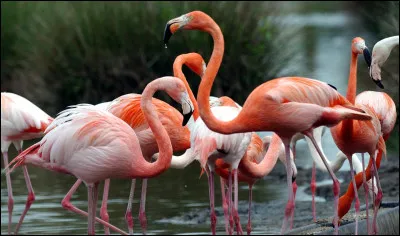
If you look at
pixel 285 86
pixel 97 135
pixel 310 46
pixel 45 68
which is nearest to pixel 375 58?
pixel 285 86

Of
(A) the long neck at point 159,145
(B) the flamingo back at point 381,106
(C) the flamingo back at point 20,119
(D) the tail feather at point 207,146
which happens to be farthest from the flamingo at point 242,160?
(C) the flamingo back at point 20,119

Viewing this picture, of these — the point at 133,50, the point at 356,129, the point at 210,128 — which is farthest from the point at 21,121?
the point at 133,50

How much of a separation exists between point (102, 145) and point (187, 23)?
103cm

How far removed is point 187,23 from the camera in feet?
21.7

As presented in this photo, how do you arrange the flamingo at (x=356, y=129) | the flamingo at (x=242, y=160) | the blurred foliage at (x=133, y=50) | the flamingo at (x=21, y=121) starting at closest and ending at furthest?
the flamingo at (x=356, y=129)
the flamingo at (x=242, y=160)
the flamingo at (x=21, y=121)
the blurred foliage at (x=133, y=50)

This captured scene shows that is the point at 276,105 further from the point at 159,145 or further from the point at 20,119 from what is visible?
the point at 20,119

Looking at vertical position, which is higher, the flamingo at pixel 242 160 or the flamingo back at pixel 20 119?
the flamingo back at pixel 20 119

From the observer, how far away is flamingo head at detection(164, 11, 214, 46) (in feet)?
21.3

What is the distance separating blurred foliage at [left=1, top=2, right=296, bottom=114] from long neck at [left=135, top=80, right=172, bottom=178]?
30.7 ft

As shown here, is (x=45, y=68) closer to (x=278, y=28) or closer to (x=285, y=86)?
(x=278, y=28)

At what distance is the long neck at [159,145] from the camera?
6.88m

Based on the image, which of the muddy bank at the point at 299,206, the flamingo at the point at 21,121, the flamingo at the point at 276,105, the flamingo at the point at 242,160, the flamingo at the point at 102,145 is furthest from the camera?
the muddy bank at the point at 299,206

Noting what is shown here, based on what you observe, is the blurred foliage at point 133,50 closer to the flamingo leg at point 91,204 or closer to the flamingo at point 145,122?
the flamingo at point 145,122

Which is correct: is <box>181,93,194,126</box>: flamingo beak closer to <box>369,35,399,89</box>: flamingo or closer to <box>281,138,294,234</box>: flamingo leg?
<box>281,138,294,234</box>: flamingo leg
